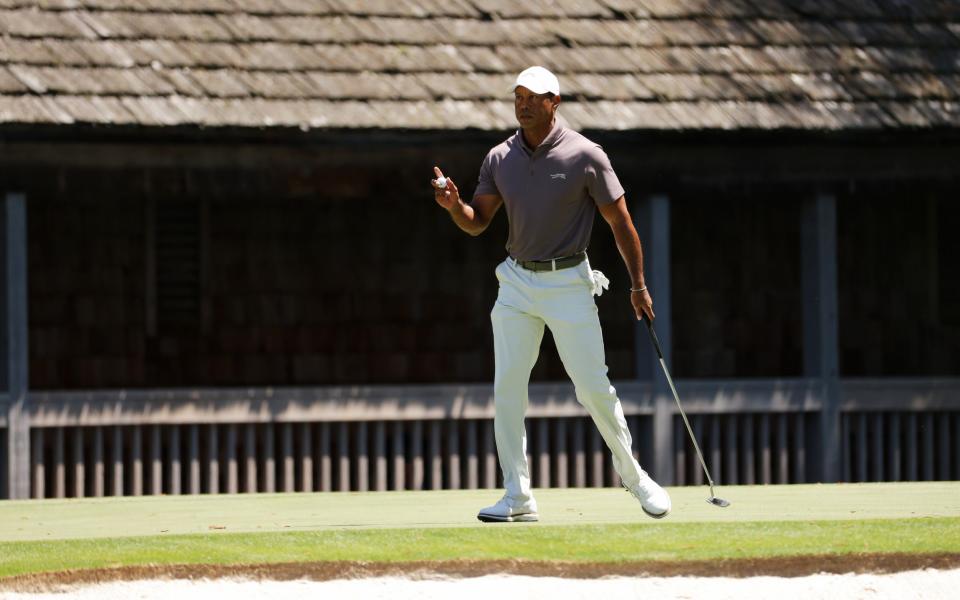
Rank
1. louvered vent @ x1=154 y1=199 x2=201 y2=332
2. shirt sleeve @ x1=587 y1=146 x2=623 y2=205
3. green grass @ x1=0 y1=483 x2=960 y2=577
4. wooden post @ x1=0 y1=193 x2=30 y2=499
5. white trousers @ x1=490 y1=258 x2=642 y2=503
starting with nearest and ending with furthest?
green grass @ x1=0 y1=483 x2=960 y2=577 < shirt sleeve @ x1=587 y1=146 x2=623 y2=205 < white trousers @ x1=490 y1=258 x2=642 y2=503 < wooden post @ x1=0 y1=193 x2=30 y2=499 < louvered vent @ x1=154 y1=199 x2=201 y2=332

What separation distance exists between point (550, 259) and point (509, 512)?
1.35 metres

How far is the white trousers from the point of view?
30.7ft

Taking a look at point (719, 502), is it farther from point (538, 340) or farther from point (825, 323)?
point (825, 323)

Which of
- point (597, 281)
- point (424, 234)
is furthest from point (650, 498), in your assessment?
point (424, 234)

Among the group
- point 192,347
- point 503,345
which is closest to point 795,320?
point 192,347

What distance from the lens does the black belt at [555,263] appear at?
9.36 m

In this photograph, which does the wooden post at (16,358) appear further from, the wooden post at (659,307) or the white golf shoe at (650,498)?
the white golf shoe at (650,498)

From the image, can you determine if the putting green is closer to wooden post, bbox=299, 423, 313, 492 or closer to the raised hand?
the raised hand

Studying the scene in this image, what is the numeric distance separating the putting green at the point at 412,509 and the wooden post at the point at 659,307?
2.13 metres

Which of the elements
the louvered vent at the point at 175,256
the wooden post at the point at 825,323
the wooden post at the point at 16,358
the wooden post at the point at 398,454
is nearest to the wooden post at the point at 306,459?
the wooden post at the point at 398,454

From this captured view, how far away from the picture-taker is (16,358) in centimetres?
1402

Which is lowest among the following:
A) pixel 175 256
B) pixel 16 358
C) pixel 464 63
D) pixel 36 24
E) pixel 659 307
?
pixel 16 358

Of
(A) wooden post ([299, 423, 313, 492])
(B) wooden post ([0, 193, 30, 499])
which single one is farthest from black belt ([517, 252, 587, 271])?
(B) wooden post ([0, 193, 30, 499])

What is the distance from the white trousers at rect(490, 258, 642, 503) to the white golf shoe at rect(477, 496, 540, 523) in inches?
14.7
